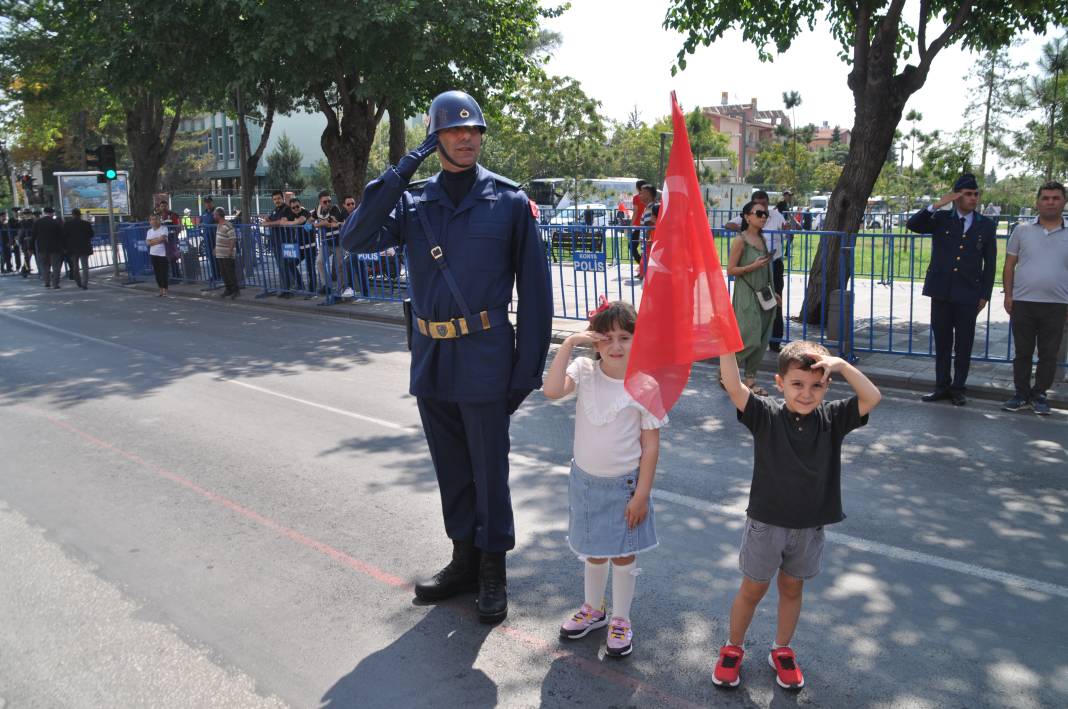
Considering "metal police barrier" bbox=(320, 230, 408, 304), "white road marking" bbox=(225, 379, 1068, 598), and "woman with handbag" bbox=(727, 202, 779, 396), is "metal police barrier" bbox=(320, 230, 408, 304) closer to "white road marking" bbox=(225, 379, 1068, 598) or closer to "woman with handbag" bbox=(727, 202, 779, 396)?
"woman with handbag" bbox=(727, 202, 779, 396)

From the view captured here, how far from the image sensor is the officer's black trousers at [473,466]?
4020 mm

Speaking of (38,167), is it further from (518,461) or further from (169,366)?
(518,461)

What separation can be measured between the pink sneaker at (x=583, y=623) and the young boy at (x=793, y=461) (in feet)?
2.60

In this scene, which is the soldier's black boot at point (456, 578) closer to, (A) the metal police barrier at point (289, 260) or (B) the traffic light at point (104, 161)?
(A) the metal police barrier at point (289, 260)

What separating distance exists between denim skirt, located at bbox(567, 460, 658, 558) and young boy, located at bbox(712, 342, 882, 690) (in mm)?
440

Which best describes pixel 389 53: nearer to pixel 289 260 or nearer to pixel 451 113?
pixel 289 260

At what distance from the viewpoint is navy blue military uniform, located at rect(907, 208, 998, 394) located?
7.98 meters

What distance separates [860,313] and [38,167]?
70.6 meters

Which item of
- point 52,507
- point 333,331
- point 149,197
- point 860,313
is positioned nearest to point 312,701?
point 52,507

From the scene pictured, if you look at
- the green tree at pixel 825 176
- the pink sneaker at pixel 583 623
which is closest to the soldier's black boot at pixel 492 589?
the pink sneaker at pixel 583 623

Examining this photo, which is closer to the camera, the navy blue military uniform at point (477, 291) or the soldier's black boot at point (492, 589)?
the navy blue military uniform at point (477, 291)

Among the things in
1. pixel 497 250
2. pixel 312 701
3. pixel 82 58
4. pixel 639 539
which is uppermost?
pixel 82 58

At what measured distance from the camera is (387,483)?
6.12m

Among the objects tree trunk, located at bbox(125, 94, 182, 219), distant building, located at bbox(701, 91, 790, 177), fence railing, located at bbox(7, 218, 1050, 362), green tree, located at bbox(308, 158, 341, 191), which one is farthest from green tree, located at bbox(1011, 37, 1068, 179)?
distant building, located at bbox(701, 91, 790, 177)
